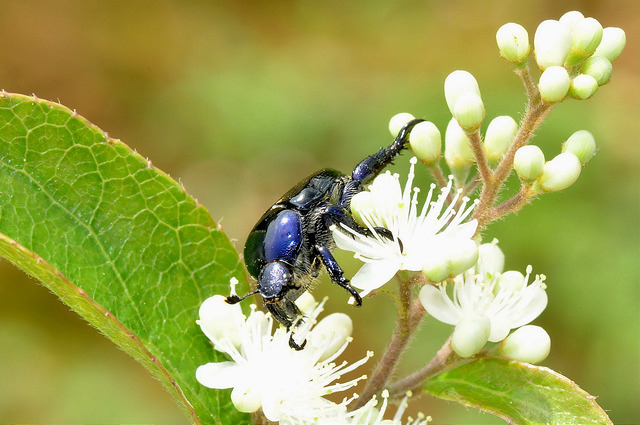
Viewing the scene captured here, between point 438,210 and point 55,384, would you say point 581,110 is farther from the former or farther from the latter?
point 55,384

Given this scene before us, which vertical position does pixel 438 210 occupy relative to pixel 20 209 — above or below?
below

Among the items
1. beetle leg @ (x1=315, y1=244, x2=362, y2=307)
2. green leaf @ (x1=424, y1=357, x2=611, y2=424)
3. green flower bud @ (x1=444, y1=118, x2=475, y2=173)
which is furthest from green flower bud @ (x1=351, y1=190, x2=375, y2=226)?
green leaf @ (x1=424, y1=357, x2=611, y2=424)

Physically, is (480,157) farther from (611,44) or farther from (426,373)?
(426,373)

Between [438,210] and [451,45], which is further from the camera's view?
[451,45]

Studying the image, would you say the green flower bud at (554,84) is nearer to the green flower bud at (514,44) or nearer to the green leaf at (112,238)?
the green flower bud at (514,44)

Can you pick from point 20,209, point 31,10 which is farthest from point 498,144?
point 31,10

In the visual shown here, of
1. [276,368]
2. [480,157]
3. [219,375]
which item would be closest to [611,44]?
[480,157]
